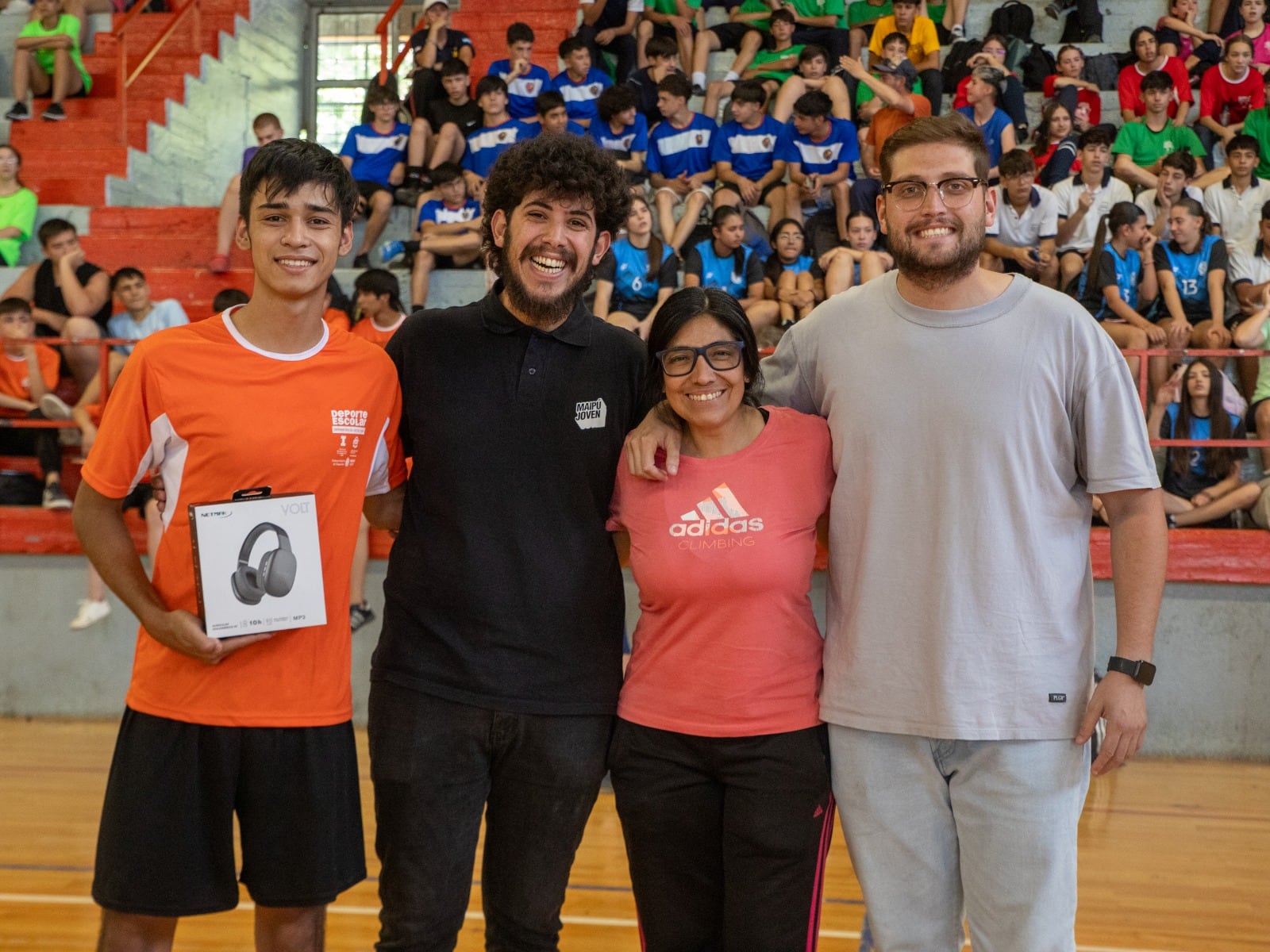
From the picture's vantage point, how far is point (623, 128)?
8352 mm

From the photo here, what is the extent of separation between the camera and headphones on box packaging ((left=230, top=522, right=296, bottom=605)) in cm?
210

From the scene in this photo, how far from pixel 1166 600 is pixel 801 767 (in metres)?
4.28

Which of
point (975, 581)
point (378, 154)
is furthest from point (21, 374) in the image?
point (975, 581)

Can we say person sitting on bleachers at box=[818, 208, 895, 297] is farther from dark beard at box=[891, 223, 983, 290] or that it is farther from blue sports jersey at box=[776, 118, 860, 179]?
dark beard at box=[891, 223, 983, 290]

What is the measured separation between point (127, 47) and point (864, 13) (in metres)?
6.34

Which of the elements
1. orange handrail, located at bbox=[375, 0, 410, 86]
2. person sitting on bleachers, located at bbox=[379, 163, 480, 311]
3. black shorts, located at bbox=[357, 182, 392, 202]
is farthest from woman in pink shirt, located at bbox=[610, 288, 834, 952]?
orange handrail, located at bbox=[375, 0, 410, 86]

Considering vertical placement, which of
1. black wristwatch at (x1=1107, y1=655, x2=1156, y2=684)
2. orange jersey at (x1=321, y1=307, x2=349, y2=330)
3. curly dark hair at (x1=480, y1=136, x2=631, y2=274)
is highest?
curly dark hair at (x1=480, y1=136, x2=631, y2=274)

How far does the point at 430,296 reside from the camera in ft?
25.3

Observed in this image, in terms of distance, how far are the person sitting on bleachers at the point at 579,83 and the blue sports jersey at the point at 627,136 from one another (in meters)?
0.43

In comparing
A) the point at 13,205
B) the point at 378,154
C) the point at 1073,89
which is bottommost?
the point at 13,205

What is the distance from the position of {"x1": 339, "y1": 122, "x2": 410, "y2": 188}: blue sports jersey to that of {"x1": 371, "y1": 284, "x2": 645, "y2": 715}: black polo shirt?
670cm

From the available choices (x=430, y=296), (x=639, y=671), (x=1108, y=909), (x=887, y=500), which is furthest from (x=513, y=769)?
(x=430, y=296)

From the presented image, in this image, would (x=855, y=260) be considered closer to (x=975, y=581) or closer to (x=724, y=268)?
(x=724, y=268)

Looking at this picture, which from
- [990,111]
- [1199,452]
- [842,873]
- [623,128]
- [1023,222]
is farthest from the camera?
[623,128]
